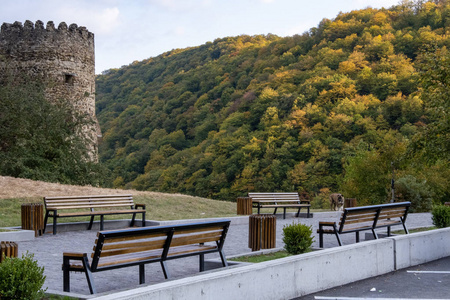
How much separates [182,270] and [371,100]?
5402 cm

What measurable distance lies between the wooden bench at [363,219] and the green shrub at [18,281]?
16.7 ft

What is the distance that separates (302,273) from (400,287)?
1.40 m

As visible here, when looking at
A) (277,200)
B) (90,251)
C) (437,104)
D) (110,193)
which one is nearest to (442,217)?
(437,104)

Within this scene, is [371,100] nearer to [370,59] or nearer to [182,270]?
[370,59]

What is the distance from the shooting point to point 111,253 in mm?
5895

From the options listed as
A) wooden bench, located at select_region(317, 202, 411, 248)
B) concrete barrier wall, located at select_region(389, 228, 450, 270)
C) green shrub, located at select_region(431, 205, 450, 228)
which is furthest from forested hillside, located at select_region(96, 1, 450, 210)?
concrete barrier wall, located at select_region(389, 228, 450, 270)

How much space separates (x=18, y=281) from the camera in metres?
4.75

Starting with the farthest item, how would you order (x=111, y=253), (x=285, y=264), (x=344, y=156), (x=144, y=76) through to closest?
(x=144, y=76) → (x=344, y=156) → (x=285, y=264) → (x=111, y=253)

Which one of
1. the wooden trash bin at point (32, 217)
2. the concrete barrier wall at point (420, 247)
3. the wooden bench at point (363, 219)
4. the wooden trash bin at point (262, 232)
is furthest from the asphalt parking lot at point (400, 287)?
the wooden trash bin at point (32, 217)

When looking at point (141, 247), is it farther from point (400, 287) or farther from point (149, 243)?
point (400, 287)

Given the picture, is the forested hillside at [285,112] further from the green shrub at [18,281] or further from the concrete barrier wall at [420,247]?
the green shrub at [18,281]

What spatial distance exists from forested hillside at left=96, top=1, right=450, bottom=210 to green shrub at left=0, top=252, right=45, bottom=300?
90.1ft

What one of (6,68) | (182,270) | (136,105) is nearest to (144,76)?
(136,105)

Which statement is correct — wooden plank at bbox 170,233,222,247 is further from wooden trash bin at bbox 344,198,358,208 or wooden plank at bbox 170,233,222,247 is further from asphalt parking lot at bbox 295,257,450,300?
wooden trash bin at bbox 344,198,358,208
